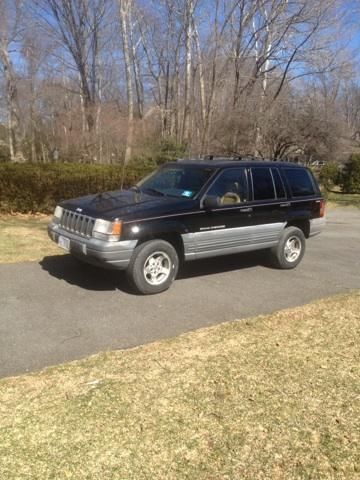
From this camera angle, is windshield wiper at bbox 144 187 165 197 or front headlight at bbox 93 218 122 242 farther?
windshield wiper at bbox 144 187 165 197

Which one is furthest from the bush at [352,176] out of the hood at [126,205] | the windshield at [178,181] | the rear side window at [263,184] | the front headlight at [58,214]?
the front headlight at [58,214]

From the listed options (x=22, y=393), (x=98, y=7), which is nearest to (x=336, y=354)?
(x=22, y=393)

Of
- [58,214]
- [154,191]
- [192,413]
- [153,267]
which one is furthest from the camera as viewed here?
[154,191]

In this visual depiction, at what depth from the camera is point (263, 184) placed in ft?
23.1

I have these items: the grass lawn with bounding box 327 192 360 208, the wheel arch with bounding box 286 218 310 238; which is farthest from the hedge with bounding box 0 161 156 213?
the grass lawn with bounding box 327 192 360 208

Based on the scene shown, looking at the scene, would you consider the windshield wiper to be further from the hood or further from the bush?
the bush

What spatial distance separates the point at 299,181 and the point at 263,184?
0.96 metres

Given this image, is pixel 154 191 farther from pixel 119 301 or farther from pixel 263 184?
pixel 119 301

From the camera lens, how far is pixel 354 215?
1584cm

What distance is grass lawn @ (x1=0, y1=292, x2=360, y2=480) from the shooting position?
2668mm

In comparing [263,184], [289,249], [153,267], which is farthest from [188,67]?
[153,267]

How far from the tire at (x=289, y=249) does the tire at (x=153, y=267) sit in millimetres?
2128

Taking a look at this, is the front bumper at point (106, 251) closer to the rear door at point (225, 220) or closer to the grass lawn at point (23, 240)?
the rear door at point (225, 220)

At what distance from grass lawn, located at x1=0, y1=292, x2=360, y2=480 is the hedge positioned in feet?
27.6
